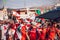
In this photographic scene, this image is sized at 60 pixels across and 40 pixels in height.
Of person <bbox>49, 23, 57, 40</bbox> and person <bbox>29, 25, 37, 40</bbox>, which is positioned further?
person <bbox>29, 25, 37, 40</bbox>

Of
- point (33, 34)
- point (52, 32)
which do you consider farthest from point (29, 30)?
point (52, 32)

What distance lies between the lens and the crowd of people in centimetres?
475

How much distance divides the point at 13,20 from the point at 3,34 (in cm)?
38

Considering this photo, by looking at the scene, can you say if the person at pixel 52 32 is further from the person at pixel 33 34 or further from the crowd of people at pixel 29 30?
the person at pixel 33 34

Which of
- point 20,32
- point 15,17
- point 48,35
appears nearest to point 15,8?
point 15,17

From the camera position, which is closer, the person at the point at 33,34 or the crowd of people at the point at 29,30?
the crowd of people at the point at 29,30

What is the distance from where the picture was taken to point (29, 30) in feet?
16.3

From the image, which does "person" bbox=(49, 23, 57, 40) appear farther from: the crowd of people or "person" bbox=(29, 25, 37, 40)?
"person" bbox=(29, 25, 37, 40)

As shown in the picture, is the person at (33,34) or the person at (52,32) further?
the person at (33,34)

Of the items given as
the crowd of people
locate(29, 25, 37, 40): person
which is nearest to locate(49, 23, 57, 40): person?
the crowd of people

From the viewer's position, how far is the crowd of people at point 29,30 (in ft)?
15.6

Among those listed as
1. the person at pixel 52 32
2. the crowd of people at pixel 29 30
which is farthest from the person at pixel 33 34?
the person at pixel 52 32

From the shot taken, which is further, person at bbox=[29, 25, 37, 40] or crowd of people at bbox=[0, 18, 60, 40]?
person at bbox=[29, 25, 37, 40]

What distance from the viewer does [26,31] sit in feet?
16.3
